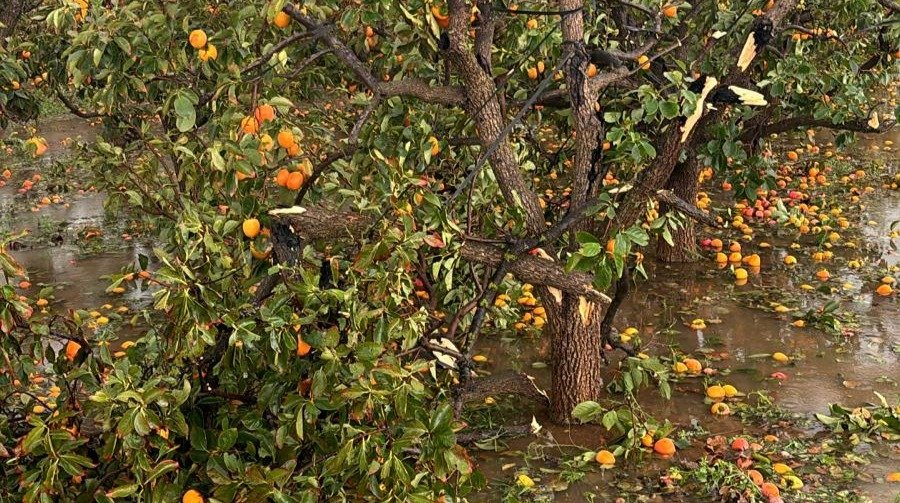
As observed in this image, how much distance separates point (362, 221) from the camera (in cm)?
347

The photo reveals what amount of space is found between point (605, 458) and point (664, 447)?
28cm

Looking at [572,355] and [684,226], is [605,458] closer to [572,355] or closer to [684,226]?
[572,355]

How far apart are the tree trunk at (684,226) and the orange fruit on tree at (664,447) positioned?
2392 millimetres

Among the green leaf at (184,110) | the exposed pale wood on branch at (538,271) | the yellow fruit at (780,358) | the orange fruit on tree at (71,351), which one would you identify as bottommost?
the orange fruit on tree at (71,351)

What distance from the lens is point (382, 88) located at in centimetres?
389

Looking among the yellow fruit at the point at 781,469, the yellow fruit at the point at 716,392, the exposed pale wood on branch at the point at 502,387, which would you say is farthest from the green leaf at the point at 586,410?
the yellow fruit at the point at 716,392

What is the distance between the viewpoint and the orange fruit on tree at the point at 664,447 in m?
3.99

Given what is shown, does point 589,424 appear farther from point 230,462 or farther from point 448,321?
point 230,462

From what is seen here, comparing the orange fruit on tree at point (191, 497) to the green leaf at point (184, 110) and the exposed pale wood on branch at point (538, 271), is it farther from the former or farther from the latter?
the exposed pale wood on branch at point (538, 271)

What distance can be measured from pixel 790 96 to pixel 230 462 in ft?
14.2

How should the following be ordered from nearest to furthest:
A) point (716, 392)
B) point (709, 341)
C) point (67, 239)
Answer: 1. point (716, 392)
2. point (709, 341)
3. point (67, 239)

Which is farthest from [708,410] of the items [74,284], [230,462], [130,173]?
[74,284]

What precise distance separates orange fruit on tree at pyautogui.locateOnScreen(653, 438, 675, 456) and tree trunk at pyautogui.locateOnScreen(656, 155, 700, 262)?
7.85 feet

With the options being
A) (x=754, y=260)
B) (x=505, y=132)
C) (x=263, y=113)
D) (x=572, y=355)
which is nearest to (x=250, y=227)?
(x=263, y=113)
